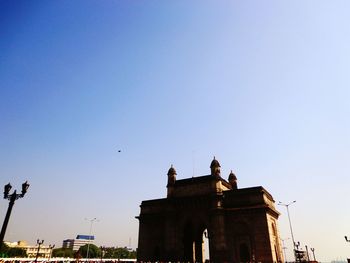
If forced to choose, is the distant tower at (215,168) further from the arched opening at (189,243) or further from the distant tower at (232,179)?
the arched opening at (189,243)

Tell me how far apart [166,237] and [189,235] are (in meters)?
3.59

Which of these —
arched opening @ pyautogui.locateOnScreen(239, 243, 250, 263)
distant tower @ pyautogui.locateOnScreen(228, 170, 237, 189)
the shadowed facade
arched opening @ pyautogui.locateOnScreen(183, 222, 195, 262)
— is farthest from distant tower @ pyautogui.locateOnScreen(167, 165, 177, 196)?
arched opening @ pyautogui.locateOnScreen(239, 243, 250, 263)

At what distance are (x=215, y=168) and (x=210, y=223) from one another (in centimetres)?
755

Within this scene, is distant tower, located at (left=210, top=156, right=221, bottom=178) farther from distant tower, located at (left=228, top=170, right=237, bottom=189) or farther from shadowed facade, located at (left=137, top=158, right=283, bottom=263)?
distant tower, located at (left=228, top=170, right=237, bottom=189)

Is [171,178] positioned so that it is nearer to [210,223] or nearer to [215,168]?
[215,168]

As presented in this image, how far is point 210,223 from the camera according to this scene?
34312 mm

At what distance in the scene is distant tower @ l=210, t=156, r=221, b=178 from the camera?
37000 millimetres

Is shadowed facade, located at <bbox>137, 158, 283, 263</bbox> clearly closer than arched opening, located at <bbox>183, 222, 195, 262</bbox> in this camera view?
Yes

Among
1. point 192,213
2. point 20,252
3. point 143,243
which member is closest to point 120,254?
point 20,252

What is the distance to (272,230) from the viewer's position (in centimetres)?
3394

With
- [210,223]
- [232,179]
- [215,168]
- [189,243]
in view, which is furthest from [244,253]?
[232,179]

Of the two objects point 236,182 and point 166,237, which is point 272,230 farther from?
point 166,237

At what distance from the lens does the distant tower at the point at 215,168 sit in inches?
1457

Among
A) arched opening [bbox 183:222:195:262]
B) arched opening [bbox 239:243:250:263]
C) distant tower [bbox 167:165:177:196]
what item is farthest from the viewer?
distant tower [bbox 167:165:177:196]
